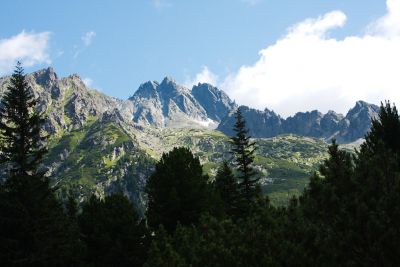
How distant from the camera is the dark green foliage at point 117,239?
1932 inches

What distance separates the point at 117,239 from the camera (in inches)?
1967

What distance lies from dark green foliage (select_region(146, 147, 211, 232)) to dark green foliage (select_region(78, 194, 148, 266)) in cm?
254

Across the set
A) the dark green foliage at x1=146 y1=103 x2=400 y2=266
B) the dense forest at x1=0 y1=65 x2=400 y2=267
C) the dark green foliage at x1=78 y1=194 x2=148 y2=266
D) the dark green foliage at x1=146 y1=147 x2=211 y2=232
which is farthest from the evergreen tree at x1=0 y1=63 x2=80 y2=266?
the dark green foliage at x1=146 y1=147 x2=211 y2=232

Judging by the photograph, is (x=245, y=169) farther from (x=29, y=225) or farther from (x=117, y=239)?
(x=29, y=225)

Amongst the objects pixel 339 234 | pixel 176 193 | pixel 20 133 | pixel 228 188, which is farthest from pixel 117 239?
pixel 339 234

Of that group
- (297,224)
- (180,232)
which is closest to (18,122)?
(180,232)

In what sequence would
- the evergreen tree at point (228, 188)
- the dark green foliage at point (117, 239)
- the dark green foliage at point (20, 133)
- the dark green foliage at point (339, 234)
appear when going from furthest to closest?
the evergreen tree at point (228, 188)
the dark green foliage at point (117, 239)
the dark green foliage at point (20, 133)
the dark green foliage at point (339, 234)

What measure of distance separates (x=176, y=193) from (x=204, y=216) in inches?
533

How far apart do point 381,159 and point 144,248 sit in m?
35.2

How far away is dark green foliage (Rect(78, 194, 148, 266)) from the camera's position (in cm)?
4906

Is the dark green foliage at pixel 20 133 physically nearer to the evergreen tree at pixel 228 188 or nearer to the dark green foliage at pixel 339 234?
the dark green foliage at pixel 339 234

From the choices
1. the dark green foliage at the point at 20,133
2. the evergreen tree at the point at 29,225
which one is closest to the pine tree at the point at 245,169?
the dark green foliage at the point at 20,133

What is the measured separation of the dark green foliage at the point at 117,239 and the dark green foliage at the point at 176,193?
254cm

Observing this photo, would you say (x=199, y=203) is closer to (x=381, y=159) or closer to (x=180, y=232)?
(x=180, y=232)
